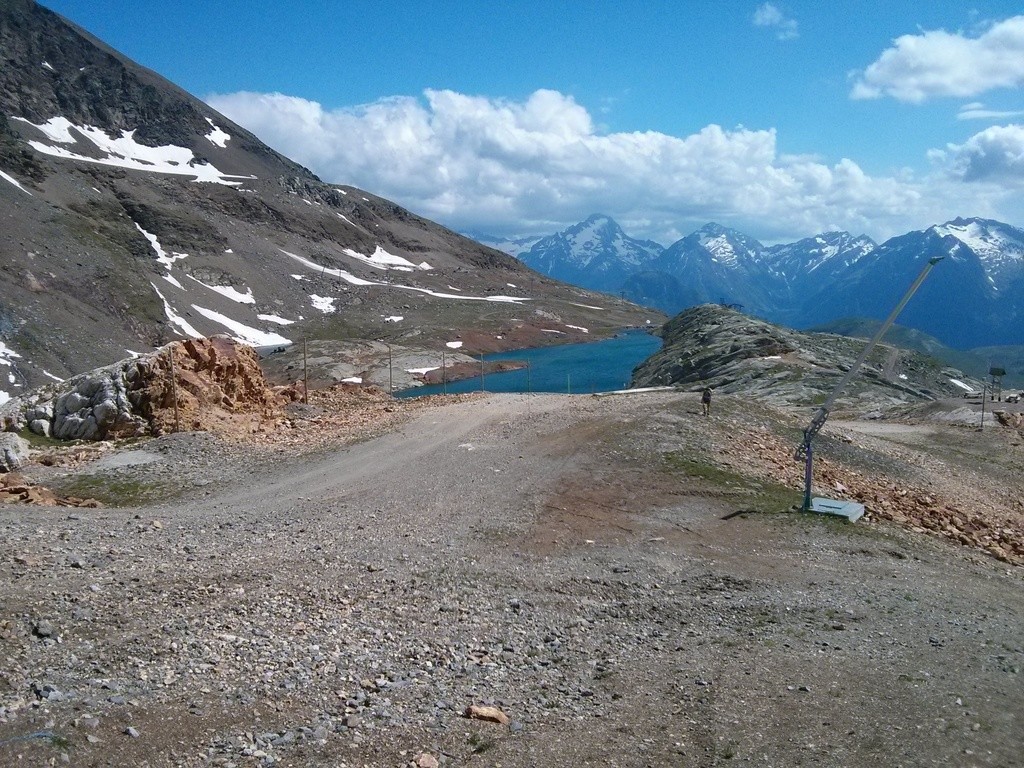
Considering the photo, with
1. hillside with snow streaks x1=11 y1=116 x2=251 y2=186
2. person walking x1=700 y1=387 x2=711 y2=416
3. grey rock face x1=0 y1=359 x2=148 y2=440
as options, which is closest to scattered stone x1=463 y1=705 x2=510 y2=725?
person walking x1=700 y1=387 x2=711 y2=416

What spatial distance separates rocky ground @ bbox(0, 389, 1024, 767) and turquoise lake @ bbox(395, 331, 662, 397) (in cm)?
4314

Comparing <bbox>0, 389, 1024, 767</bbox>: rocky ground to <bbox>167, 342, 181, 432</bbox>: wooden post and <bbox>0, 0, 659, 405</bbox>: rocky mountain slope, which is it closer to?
<bbox>167, 342, 181, 432</bbox>: wooden post

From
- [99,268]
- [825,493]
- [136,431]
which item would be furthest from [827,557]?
[99,268]

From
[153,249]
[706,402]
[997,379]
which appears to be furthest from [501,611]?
[153,249]

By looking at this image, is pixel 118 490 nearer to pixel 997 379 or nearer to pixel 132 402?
pixel 132 402

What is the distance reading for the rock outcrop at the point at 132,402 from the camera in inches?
1083

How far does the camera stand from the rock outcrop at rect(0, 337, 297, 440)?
2752 centimetres

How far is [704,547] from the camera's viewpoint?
17.8m

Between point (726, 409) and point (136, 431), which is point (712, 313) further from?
point (136, 431)

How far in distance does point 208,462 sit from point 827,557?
1849 centimetres

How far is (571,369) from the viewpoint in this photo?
11175 centimetres

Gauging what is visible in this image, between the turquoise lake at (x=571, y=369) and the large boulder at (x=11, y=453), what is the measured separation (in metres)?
44.5

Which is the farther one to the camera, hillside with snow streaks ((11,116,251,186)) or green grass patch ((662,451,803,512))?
hillside with snow streaks ((11,116,251,186))

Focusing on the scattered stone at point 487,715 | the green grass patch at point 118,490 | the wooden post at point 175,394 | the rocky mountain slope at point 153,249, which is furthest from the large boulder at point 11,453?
the rocky mountain slope at point 153,249
